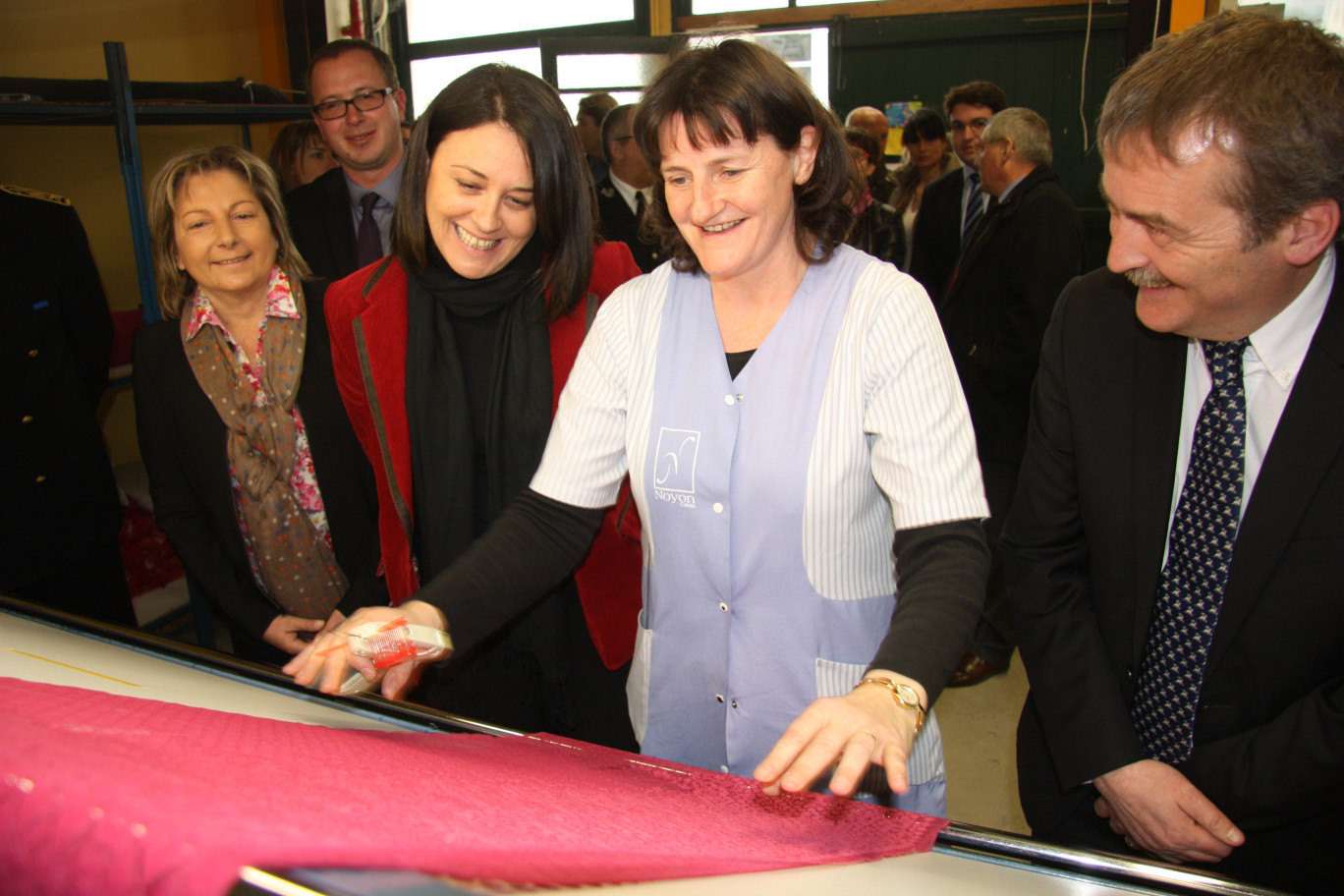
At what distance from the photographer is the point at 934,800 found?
3.98 ft

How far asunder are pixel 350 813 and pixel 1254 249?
107 cm

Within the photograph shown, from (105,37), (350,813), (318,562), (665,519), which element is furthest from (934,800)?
Answer: (105,37)

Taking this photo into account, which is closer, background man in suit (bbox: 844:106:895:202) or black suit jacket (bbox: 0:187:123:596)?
black suit jacket (bbox: 0:187:123:596)

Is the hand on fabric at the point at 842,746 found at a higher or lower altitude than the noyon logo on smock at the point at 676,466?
lower

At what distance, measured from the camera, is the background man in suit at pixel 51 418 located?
2.25 meters

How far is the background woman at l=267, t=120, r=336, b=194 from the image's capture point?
330 cm

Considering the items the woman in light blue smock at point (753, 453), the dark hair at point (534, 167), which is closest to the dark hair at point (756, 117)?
the woman in light blue smock at point (753, 453)

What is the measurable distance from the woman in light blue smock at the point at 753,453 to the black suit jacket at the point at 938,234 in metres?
2.87

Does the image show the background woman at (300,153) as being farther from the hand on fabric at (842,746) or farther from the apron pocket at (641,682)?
the hand on fabric at (842,746)

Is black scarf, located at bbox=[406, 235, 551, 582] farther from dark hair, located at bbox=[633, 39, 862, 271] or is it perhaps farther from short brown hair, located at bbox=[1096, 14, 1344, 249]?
short brown hair, located at bbox=[1096, 14, 1344, 249]

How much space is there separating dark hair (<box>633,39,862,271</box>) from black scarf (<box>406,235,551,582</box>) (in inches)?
14.4

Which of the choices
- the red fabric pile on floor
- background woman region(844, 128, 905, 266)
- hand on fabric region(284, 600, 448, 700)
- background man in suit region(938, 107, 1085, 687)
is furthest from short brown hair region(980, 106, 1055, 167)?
the red fabric pile on floor

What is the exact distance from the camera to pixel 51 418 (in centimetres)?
234

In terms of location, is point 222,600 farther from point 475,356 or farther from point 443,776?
point 443,776
